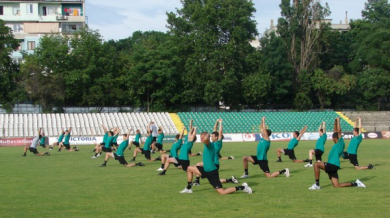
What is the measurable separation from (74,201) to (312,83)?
58.7 meters

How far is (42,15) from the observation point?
253ft

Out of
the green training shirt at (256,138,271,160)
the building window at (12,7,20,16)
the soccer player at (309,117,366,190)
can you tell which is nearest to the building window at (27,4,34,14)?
the building window at (12,7,20,16)

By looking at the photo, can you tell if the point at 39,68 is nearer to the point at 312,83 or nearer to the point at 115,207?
the point at 312,83

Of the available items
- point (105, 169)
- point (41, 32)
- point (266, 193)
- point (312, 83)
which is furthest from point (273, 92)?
point (266, 193)

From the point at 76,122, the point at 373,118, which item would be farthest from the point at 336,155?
the point at 373,118

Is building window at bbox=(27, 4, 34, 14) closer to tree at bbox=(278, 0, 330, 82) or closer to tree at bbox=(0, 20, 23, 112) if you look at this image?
tree at bbox=(0, 20, 23, 112)

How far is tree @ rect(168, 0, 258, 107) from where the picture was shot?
6169 centimetres

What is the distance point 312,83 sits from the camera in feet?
223

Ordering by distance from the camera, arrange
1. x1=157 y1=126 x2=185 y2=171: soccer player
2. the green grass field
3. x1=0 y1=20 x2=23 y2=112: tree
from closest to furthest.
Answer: the green grass field
x1=157 y1=126 x2=185 y2=171: soccer player
x1=0 y1=20 x2=23 y2=112: tree

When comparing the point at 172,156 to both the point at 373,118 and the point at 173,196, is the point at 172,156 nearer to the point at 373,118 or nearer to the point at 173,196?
the point at 173,196

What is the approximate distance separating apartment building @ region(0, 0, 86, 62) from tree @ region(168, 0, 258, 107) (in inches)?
792

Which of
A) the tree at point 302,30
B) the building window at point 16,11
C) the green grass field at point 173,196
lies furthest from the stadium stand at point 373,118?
the building window at point 16,11

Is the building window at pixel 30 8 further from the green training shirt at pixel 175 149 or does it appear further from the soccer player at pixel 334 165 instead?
the soccer player at pixel 334 165

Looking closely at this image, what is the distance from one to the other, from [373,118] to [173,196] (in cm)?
5543
